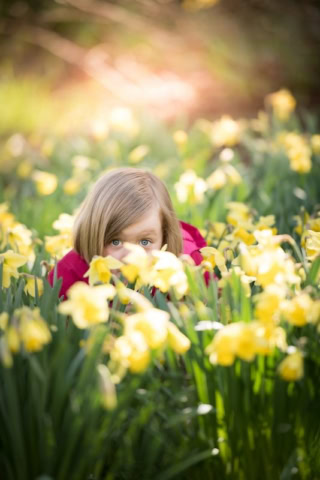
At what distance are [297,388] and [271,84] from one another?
5.04 meters

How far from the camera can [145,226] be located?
6.66 feet

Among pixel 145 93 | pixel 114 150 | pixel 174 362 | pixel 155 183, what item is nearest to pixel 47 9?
pixel 145 93

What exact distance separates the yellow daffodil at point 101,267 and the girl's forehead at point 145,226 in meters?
0.48

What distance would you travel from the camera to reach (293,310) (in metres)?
1.22

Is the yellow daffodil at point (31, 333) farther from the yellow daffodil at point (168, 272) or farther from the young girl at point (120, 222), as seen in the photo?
the young girl at point (120, 222)

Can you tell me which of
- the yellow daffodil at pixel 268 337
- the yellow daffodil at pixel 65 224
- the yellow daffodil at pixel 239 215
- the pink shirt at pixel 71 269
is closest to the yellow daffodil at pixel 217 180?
the yellow daffodil at pixel 239 215

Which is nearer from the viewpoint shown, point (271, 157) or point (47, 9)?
point (271, 157)

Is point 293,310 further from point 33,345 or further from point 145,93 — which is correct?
point 145,93

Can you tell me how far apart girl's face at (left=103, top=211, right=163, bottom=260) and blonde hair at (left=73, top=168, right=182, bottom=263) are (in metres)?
0.02

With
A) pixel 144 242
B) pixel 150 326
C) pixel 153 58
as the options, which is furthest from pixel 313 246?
pixel 153 58

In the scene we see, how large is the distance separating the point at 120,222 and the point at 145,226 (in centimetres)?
9

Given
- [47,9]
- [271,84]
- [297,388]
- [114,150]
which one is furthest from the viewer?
[47,9]

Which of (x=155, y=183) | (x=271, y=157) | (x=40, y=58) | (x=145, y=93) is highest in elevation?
(x=155, y=183)

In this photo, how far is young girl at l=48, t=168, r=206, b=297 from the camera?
2025 mm
